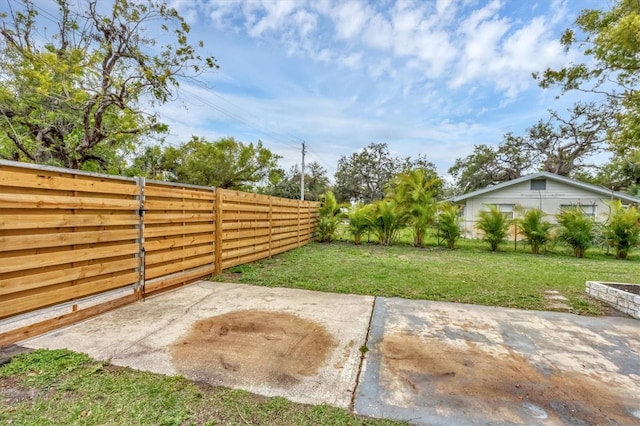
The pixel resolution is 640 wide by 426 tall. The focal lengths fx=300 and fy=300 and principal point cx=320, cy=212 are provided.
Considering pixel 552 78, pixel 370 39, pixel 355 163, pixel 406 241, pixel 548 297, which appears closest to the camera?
pixel 548 297

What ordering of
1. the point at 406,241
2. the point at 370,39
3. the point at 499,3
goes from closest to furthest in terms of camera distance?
the point at 499,3, the point at 370,39, the point at 406,241

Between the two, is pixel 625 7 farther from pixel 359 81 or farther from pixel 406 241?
pixel 406 241

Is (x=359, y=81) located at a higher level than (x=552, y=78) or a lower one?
higher

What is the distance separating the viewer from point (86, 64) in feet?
22.3

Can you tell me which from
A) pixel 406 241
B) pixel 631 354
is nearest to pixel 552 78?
pixel 631 354

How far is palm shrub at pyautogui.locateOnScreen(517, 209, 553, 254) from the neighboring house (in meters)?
3.23

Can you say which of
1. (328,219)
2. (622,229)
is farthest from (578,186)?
(328,219)

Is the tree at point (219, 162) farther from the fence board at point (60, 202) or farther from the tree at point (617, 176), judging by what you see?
the tree at point (617, 176)

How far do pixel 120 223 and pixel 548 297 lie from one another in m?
5.79

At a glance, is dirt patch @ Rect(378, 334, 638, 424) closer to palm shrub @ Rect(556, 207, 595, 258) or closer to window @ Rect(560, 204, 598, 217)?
palm shrub @ Rect(556, 207, 595, 258)

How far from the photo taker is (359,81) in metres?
10.2

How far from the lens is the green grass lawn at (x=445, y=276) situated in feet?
14.1

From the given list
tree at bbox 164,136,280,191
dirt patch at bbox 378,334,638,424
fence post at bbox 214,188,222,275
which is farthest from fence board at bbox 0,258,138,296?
tree at bbox 164,136,280,191

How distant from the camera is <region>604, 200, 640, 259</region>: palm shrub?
334 inches
